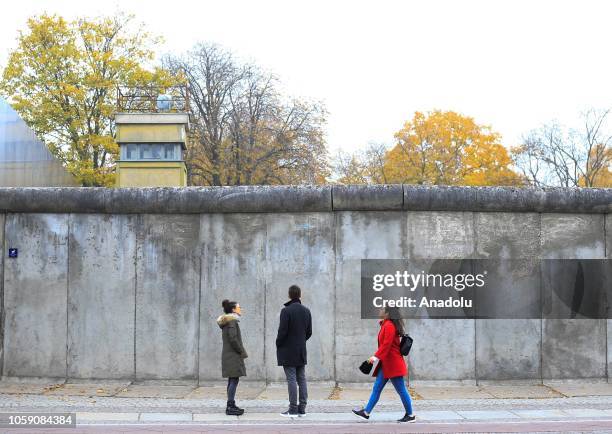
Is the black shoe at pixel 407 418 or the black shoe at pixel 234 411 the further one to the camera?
the black shoe at pixel 234 411

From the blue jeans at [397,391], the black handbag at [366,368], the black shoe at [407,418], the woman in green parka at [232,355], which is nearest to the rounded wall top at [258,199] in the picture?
the woman in green parka at [232,355]

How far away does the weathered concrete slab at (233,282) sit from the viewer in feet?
39.5

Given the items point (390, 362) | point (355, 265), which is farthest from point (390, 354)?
point (355, 265)

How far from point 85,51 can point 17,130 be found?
2759 cm

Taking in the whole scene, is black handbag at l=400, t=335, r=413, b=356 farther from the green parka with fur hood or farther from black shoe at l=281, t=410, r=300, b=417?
the green parka with fur hood

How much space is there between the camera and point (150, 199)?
12164 millimetres

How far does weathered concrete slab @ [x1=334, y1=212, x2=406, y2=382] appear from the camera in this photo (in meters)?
12.0

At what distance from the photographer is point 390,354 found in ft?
31.5

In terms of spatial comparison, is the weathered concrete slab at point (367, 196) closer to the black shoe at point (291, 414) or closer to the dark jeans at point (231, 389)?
the dark jeans at point (231, 389)

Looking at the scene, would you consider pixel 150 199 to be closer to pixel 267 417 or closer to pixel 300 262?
pixel 300 262

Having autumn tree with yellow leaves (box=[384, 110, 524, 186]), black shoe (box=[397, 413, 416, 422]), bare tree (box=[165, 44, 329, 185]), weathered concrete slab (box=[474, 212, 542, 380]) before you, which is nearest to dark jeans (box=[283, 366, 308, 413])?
black shoe (box=[397, 413, 416, 422])

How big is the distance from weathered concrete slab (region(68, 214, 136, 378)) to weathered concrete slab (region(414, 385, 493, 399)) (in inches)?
183

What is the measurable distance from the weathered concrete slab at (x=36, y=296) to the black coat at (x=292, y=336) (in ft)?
13.7

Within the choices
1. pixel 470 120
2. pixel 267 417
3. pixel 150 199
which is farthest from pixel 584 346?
pixel 470 120
